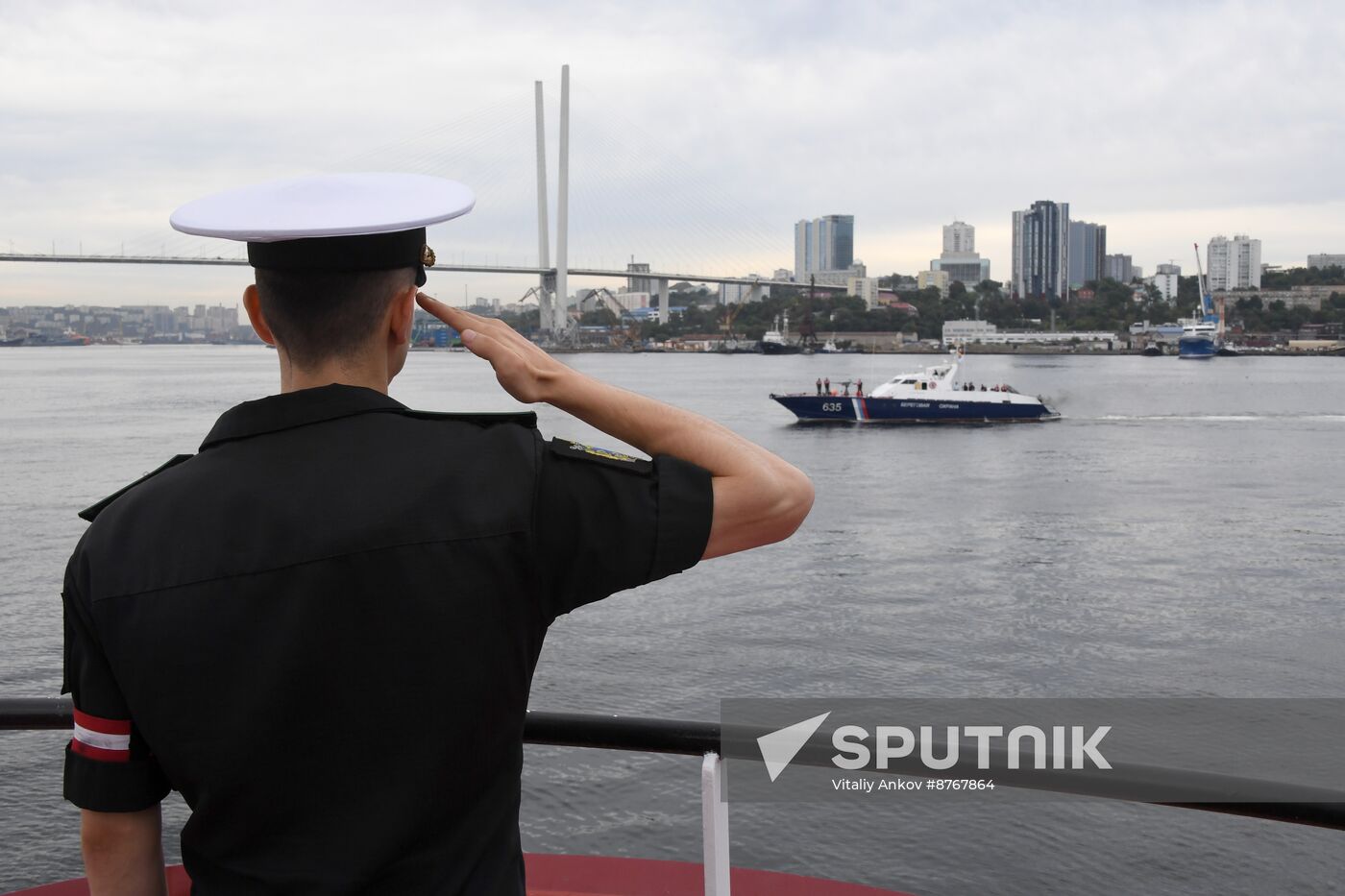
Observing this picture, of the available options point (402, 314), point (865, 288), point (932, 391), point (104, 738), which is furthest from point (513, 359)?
point (865, 288)

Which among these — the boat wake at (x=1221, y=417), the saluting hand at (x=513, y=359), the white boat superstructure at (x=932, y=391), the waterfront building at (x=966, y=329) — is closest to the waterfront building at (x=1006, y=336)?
the waterfront building at (x=966, y=329)

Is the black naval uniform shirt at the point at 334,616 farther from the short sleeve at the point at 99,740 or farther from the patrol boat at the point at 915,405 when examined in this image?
the patrol boat at the point at 915,405

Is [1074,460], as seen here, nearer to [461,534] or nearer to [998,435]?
[998,435]

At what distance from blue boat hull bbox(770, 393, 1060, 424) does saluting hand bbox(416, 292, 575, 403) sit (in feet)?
124

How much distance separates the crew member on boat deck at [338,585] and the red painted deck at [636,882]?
1070 millimetres

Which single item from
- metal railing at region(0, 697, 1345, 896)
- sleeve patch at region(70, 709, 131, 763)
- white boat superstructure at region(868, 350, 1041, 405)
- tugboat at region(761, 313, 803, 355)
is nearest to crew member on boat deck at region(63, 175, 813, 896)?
sleeve patch at region(70, 709, 131, 763)

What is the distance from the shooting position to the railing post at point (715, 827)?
1416 mm

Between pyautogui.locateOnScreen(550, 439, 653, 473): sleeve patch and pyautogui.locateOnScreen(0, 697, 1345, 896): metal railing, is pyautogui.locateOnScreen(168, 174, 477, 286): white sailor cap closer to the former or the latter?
pyautogui.locateOnScreen(550, 439, 653, 473): sleeve patch

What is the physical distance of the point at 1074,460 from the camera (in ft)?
107

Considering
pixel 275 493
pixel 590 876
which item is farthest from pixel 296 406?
pixel 590 876

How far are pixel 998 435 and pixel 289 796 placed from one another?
39.3 meters

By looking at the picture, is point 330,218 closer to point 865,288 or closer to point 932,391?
point 932,391

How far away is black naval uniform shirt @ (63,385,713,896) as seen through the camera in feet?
2.94

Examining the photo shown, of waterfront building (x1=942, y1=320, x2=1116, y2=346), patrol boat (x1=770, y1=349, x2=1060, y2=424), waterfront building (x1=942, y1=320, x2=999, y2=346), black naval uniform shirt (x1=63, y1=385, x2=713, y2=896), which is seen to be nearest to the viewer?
black naval uniform shirt (x1=63, y1=385, x2=713, y2=896)
